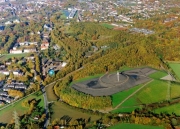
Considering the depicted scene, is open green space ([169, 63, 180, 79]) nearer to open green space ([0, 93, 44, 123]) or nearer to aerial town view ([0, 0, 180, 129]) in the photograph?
aerial town view ([0, 0, 180, 129])

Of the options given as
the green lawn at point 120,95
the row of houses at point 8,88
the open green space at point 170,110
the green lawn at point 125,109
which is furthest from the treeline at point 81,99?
the row of houses at point 8,88

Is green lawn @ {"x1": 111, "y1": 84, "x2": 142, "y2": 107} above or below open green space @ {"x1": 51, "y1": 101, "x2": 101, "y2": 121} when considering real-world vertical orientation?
above

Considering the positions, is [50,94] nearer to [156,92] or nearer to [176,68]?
[156,92]

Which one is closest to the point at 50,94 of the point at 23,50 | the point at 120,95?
the point at 120,95

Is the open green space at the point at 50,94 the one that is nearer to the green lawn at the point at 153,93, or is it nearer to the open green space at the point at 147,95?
the open green space at the point at 147,95

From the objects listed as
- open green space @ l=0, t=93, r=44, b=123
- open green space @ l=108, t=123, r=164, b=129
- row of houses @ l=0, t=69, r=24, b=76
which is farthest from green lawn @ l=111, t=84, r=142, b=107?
row of houses @ l=0, t=69, r=24, b=76

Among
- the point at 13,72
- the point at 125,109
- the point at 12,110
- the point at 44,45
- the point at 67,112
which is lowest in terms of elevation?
the point at 12,110
